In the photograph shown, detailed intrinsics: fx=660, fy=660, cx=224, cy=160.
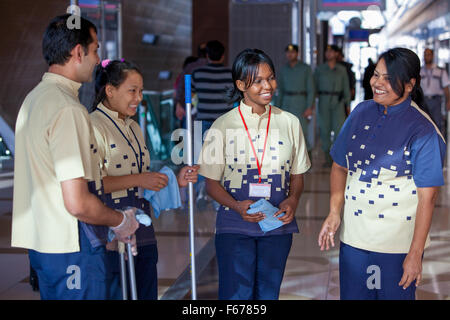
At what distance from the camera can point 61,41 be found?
2111 millimetres

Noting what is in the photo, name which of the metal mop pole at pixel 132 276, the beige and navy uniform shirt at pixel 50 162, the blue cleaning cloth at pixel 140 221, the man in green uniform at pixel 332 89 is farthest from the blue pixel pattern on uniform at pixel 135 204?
the man in green uniform at pixel 332 89

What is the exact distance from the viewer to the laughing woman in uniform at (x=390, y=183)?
93.0 inches

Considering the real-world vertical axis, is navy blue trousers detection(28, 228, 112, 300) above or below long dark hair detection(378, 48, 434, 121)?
below

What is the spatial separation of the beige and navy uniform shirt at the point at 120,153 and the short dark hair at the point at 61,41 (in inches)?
16.5

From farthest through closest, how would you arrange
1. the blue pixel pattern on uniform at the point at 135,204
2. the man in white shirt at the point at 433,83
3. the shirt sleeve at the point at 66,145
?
the man in white shirt at the point at 433,83 → the blue pixel pattern on uniform at the point at 135,204 → the shirt sleeve at the point at 66,145

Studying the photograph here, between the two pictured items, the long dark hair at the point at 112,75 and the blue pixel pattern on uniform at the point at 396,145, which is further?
the long dark hair at the point at 112,75

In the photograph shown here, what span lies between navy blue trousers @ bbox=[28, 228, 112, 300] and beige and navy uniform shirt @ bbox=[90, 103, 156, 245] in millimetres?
399

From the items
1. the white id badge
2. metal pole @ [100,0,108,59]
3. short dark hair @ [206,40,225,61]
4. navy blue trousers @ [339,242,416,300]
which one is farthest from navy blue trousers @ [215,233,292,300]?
metal pole @ [100,0,108,59]

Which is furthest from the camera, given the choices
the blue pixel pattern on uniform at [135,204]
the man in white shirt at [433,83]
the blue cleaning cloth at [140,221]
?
the man in white shirt at [433,83]

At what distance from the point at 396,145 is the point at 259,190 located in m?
0.58

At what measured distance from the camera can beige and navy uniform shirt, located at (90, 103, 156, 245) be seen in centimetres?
253

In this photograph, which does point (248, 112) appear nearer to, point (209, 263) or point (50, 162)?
point (50, 162)

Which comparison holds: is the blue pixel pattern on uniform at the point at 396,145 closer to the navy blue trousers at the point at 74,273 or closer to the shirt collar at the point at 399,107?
the shirt collar at the point at 399,107

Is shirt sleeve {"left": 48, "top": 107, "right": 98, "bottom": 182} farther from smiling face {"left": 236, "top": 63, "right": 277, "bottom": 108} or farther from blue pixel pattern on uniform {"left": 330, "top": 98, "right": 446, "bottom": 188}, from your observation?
blue pixel pattern on uniform {"left": 330, "top": 98, "right": 446, "bottom": 188}
